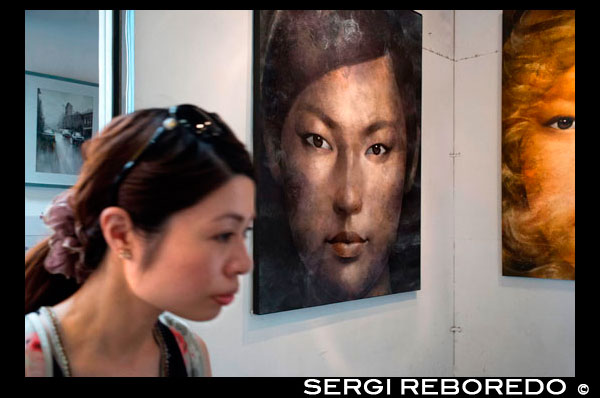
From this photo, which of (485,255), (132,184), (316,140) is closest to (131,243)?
(132,184)

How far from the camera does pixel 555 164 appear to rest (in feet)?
8.55

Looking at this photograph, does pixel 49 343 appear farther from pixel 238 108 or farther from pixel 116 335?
pixel 238 108

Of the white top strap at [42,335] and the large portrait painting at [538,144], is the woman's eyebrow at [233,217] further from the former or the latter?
the large portrait painting at [538,144]

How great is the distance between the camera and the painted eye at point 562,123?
2566mm

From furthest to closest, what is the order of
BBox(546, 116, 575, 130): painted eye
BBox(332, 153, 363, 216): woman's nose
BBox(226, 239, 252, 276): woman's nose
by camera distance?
BBox(546, 116, 575, 130): painted eye → BBox(332, 153, 363, 216): woman's nose → BBox(226, 239, 252, 276): woman's nose

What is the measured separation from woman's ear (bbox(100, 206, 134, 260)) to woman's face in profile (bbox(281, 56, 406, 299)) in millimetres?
836

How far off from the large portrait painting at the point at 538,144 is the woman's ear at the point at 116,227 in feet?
7.28

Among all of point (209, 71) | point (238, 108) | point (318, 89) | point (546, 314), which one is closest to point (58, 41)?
point (209, 71)

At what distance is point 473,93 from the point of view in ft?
9.51

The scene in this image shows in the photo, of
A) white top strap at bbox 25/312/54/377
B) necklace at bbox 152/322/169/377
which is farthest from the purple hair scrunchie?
necklace at bbox 152/322/169/377

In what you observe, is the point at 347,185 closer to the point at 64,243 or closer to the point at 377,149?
the point at 377,149

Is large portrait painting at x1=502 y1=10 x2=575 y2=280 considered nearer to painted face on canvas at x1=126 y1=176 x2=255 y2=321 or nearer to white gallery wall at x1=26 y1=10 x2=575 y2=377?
A: white gallery wall at x1=26 y1=10 x2=575 y2=377

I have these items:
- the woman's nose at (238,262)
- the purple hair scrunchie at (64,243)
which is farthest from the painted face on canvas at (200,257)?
the purple hair scrunchie at (64,243)

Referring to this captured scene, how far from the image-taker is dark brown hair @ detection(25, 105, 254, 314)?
42.9 inches
